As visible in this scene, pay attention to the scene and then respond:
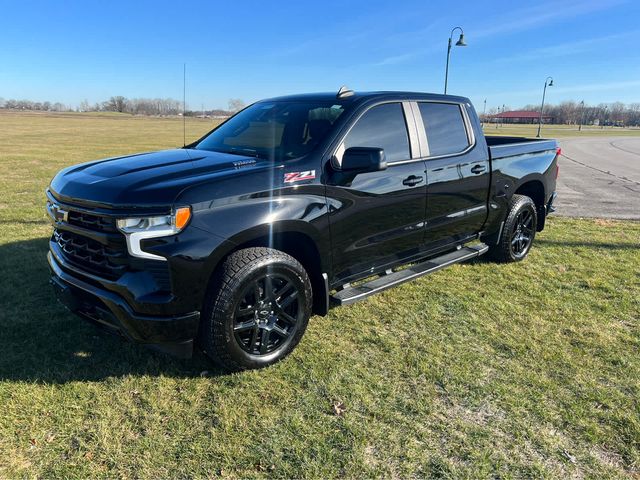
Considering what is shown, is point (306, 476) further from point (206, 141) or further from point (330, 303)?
point (206, 141)

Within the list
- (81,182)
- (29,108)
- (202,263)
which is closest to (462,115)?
(202,263)

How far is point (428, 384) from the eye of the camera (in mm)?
3213

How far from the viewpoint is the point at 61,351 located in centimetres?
347

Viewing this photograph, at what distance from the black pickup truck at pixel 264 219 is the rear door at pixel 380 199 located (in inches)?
0.5

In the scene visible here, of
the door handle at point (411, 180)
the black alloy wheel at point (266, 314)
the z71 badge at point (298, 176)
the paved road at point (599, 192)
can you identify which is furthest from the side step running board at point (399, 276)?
the paved road at point (599, 192)

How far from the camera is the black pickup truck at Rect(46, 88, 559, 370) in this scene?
9.32 feet

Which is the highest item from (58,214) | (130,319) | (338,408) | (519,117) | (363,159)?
(519,117)

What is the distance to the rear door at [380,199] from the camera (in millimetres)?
3629

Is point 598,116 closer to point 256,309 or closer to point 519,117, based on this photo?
point 519,117

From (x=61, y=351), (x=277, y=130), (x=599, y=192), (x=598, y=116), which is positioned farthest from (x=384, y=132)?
(x=598, y=116)

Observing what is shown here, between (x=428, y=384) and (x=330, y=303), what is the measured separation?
3.21 ft

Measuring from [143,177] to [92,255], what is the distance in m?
0.60

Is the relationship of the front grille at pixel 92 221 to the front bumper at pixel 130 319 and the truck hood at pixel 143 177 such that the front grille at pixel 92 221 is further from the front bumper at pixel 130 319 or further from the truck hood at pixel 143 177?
the front bumper at pixel 130 319

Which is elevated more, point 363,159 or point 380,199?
point 363,159
